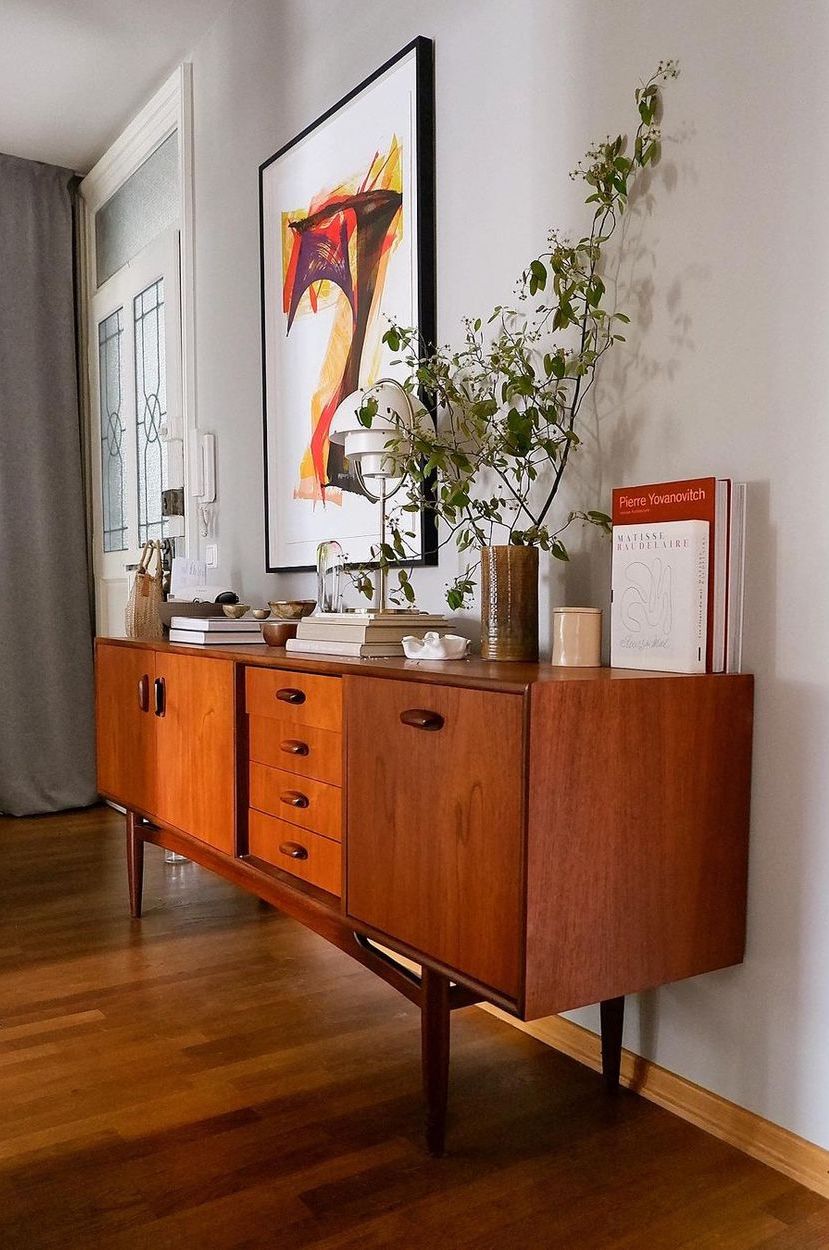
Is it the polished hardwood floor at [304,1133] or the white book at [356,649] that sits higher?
the white book at [356,649]

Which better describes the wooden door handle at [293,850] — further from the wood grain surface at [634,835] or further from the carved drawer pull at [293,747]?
the wood grain surface at [634,835]

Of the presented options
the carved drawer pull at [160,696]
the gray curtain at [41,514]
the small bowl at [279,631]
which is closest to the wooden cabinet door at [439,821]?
the small bowl at [279,631]

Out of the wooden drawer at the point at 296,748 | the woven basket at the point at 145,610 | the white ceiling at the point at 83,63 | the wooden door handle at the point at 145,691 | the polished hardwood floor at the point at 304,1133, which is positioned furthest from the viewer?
the white ceiling at the point at 83,63

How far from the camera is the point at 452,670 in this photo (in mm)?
1633

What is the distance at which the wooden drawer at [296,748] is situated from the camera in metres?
1.86

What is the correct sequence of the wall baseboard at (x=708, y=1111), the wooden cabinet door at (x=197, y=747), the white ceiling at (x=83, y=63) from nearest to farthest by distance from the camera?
the wall baseboard at (x=708, y=1111)
the wooden cabinet door at (x=197, y=747)
the white ceiling at (x=83, y=63)

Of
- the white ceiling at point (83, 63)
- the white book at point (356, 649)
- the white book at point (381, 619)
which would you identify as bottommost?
the white book at point (356, 649)

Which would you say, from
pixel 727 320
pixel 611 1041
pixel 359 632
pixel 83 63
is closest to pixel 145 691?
pixel 359 632

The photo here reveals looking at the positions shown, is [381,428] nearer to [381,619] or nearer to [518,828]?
[381,619]

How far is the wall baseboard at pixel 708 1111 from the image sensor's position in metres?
1.50

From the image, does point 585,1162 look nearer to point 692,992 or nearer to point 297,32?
point 692,992

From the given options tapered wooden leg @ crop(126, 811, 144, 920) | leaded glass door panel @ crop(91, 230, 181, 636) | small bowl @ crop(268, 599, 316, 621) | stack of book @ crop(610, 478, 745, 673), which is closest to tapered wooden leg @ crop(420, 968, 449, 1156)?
stack of book @ crop(610, 478, 745, 673)

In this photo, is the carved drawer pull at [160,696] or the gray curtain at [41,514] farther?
the gray curtain at [41,514]

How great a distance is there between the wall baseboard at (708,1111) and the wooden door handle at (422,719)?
0.73m
